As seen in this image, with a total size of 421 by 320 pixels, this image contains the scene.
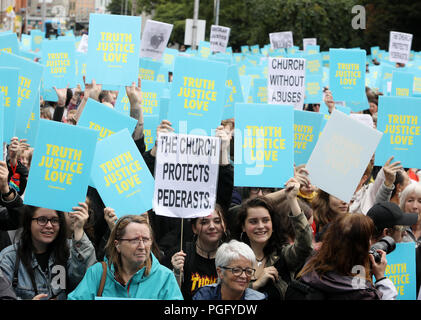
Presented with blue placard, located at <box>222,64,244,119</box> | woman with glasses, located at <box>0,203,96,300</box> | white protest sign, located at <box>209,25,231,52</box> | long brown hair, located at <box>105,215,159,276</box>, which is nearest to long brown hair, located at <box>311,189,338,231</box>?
long brown hair, located at <box>105,215,159,276</box>

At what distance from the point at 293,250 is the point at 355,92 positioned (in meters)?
6.08

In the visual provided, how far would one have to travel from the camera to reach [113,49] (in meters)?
8.05

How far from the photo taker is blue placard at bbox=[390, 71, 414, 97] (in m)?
9.95

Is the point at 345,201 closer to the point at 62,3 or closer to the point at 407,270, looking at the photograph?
the point at 407,270

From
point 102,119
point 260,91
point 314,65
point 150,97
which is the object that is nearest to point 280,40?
point 314,65

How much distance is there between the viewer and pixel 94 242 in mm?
5668

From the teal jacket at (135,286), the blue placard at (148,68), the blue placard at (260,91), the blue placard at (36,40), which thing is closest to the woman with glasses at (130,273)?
the teal jacket at (135,286)

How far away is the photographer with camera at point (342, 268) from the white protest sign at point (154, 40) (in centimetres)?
661

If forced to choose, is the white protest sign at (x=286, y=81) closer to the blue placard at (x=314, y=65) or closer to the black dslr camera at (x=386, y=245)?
the blue placard at (x=314, y=65)

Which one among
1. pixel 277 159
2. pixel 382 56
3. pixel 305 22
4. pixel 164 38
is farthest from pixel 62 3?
pixel 277 159

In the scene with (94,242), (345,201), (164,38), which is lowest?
(94,242)

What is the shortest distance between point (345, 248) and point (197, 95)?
303 centimetres

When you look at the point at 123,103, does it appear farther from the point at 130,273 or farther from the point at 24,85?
the point at 130,273

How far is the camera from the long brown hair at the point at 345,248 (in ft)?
13.8
